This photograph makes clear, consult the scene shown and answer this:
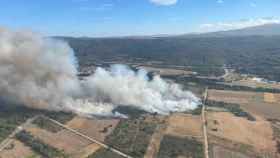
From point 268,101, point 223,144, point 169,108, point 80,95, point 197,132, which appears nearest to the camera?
point 223,144

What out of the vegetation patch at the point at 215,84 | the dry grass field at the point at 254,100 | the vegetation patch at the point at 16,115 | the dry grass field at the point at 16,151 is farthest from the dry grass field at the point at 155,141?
the vegetation patch at the point at 215,84

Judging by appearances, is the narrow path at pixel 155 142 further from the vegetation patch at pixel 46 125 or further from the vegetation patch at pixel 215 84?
the vegetation patch at pixel 215 84

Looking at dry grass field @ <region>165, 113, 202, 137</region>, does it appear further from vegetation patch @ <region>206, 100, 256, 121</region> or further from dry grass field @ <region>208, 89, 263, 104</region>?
dry grass field @ <region>208, 89, 263, 104</region>

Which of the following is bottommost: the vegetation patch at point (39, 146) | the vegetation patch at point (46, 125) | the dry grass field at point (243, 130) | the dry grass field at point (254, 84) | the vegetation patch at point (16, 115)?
the dry grass field at point (243, 130)

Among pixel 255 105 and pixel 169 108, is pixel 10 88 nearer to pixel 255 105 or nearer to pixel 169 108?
pixel 169 108

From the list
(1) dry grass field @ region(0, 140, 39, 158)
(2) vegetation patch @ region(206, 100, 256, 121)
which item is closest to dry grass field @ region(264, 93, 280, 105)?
(2) vegetation patch @ region(206, 100, 256, 121)

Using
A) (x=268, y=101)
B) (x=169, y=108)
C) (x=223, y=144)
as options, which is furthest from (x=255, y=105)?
(x=223, y=144)

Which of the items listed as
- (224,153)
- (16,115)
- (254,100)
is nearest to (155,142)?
(224,153)
